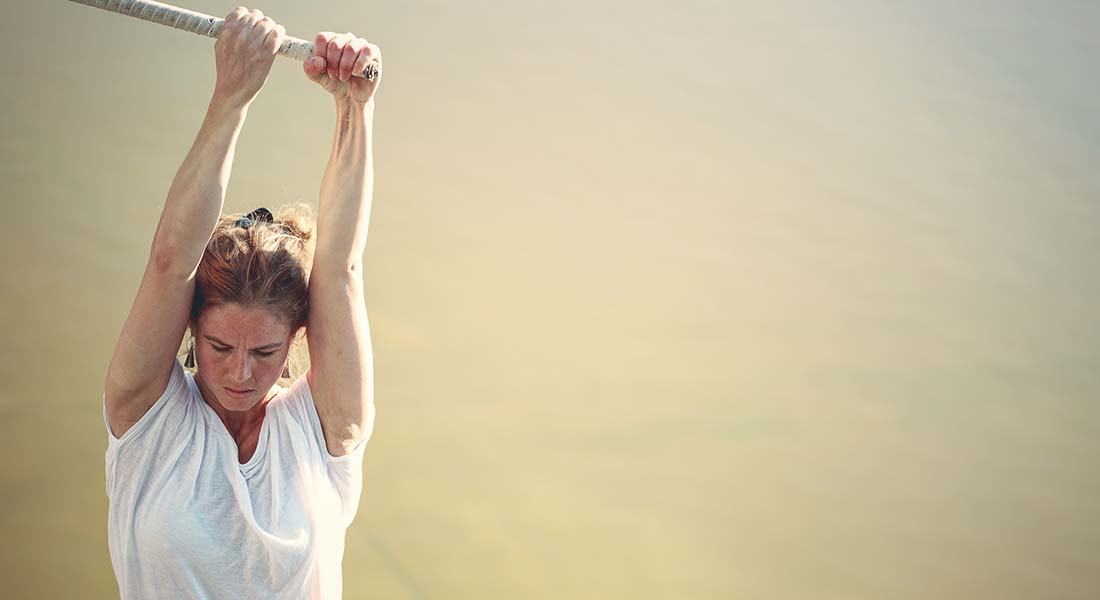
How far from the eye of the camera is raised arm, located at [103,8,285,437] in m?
1.08

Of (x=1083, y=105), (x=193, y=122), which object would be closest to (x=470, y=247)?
(x=193, y=122)

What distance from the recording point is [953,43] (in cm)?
339

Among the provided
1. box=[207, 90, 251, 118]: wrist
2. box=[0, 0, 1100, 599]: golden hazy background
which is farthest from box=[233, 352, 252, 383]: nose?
box=[0, 0, 1100, 599]: golden hazy background

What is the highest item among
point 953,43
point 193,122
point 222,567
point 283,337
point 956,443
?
point 953,43

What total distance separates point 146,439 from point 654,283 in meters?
1.88

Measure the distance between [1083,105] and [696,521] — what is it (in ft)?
5.38

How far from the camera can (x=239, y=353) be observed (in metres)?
1.18

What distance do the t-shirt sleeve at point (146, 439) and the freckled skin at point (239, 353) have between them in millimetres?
36

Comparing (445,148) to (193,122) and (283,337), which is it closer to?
(193,122)

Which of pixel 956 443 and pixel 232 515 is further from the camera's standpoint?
pixel 956 443

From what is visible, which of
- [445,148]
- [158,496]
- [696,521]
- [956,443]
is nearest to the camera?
[158,496]

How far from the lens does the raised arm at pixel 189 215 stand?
3.54 feet

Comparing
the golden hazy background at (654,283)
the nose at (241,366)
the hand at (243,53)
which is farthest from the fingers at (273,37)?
the golden hazy background at (654,283)

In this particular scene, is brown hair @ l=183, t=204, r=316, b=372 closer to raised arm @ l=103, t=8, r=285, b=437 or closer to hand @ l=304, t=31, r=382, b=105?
raised arm @ l=103, t=8, r=285, b=437
